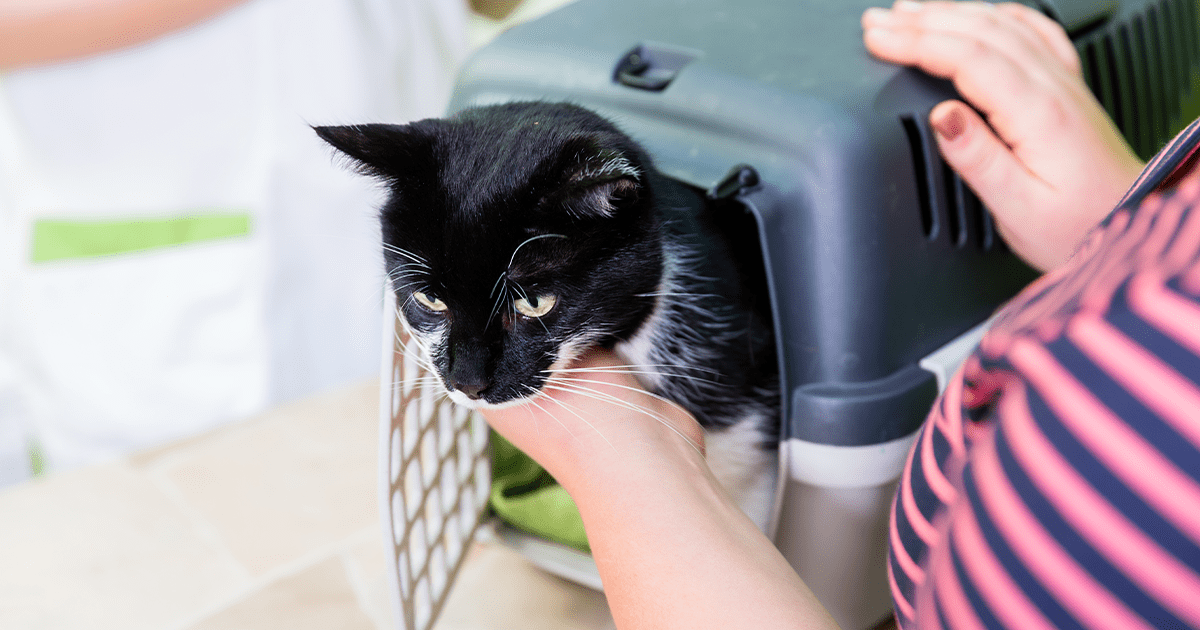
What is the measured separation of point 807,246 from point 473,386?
31cm

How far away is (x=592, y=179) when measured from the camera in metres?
0.58

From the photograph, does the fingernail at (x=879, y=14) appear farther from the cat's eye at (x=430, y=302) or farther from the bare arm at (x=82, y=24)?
the bare arm at (x=82, y=24)

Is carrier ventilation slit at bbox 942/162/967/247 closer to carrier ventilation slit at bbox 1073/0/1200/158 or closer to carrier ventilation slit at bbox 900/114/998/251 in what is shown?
Answer: carrier ventilation slit at bbox 900/114/998/251

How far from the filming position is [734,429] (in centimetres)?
82

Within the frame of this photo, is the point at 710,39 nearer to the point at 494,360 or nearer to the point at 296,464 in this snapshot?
the point at 494,360

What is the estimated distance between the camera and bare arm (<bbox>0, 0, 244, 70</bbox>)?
1193 mm

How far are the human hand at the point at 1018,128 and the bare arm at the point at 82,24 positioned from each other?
1080 millimetres

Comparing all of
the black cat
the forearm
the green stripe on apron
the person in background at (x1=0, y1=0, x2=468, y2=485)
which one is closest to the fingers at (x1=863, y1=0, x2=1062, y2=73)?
the black cat

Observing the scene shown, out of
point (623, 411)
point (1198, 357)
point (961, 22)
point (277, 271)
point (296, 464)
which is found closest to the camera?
point (1198, 357)

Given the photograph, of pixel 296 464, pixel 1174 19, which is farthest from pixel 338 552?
pixel 1174 19

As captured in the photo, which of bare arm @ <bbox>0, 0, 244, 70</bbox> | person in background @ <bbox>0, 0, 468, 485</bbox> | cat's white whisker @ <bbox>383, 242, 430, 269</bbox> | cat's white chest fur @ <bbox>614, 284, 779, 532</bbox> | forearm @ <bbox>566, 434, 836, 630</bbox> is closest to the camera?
forearm @ <bbox>566, 434, 836, 630</bbox>

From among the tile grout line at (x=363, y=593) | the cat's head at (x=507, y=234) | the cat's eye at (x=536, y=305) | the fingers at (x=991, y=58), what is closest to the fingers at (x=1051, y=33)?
the fingers at (x=991, y=58)

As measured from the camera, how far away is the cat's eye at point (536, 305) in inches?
26.9

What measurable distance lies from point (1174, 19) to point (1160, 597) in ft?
3.27
